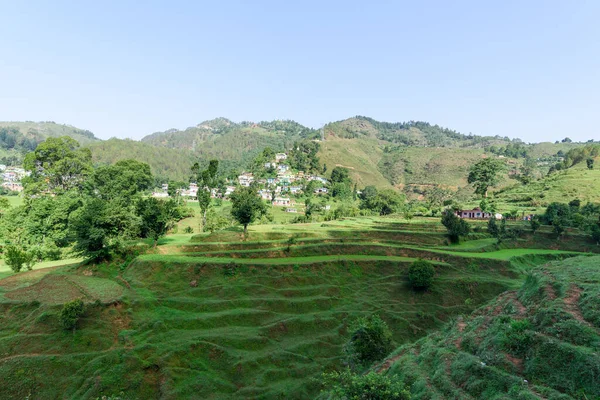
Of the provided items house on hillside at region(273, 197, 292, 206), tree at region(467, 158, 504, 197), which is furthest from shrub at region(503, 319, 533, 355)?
house on hillside at region(273, 197, 292, 206)

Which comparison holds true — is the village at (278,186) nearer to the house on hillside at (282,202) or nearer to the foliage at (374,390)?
the house on hillside at (282,202)

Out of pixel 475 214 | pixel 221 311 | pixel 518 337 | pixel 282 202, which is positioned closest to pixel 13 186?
pixel 282 202

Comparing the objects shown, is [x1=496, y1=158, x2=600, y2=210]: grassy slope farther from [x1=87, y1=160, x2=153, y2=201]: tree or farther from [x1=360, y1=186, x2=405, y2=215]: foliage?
[x1=87, y1=160, x2=153, y2=201]: tree

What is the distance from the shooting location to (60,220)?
53719 millimetres

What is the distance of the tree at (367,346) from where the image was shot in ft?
74.0

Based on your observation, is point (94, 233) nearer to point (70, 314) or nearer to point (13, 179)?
point (70, 314)

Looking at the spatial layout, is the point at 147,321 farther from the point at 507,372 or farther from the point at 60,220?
the point at 60,220

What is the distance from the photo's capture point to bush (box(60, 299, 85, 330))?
78.7 ft

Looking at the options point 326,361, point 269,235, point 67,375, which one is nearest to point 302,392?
point 326,361

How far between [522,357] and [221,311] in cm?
2251

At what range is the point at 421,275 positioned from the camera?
1457 inches

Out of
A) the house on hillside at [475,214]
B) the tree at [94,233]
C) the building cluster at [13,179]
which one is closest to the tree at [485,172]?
the house on hillside at [475,214]

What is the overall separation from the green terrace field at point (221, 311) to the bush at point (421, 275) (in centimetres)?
109

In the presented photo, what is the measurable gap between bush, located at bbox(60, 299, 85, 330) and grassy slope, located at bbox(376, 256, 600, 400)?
21368mm
